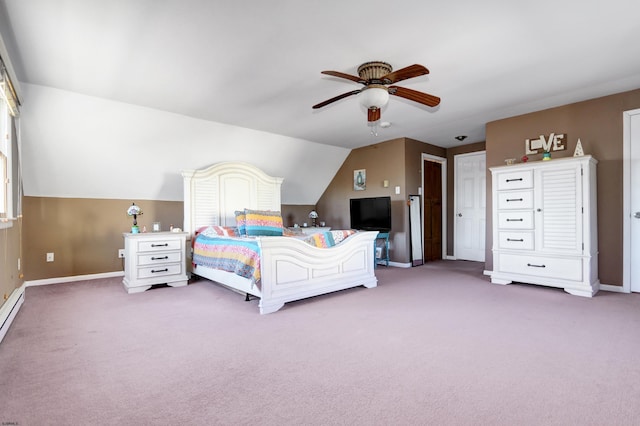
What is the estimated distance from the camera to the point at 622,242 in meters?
3.81

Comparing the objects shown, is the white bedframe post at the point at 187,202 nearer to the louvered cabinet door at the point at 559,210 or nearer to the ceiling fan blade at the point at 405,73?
the ceiling fan blade at the point at 405,73

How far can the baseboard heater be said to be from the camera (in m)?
2.46

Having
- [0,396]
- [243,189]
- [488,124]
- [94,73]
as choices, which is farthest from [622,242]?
[94,73]

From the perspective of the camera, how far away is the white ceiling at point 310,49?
221 cm

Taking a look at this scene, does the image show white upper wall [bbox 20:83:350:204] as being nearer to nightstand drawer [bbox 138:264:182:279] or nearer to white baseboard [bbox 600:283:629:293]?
nightstand drawer [bbox 138:264:182:279]

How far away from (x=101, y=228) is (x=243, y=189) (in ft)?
6.86

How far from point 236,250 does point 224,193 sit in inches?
74.7

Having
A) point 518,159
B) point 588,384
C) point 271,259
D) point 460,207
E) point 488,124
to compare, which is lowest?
point 588,384

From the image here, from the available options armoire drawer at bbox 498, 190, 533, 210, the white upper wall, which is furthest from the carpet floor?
the white upper wall

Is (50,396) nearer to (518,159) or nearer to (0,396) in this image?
(0,396)

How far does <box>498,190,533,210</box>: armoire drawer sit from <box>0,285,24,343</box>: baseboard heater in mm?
5132

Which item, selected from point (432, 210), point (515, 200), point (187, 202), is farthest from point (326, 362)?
point (432, 210)

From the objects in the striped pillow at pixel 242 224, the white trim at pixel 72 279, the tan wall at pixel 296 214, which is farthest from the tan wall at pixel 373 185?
the white trim at pixel 72 279

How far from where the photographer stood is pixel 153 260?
4105 mm
